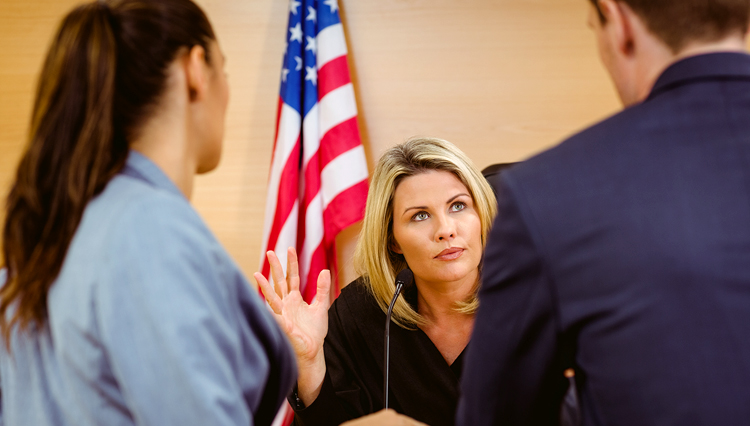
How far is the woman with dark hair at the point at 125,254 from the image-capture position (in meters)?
0.70

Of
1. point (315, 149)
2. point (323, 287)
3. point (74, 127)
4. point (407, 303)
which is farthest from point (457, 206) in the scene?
point (74, 127)

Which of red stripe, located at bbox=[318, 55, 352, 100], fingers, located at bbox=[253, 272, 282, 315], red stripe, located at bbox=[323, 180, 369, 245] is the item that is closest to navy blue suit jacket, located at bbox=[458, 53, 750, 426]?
fingers, located at bbox=[253, 272, 282, 315]

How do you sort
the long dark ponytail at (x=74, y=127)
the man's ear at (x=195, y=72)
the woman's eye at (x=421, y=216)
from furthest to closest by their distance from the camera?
the woman's eye at (x=421, y=216), the man's ear at (x=195, y=72), the long dark ponytail at (x=74, y=127)

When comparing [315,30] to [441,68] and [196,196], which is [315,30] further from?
[196,196]

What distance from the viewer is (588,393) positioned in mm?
759

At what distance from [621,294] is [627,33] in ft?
1.17

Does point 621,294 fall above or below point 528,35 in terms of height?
below

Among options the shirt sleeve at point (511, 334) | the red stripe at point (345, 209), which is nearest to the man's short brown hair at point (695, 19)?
the shirt sleeve at point (511, 334)

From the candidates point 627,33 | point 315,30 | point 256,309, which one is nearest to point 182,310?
→ point 256,309

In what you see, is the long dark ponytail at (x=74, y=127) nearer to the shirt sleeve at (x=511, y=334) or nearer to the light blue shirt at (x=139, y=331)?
the light blue shirt at (x=139, y=331)

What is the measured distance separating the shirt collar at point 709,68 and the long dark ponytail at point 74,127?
2.22 feet

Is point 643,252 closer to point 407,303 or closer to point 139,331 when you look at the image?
point 139,331

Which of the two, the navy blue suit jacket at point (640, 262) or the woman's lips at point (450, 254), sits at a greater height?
the navy blue suit jacket at point (640, 262)

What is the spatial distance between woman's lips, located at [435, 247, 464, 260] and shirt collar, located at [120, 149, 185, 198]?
3.86ft
